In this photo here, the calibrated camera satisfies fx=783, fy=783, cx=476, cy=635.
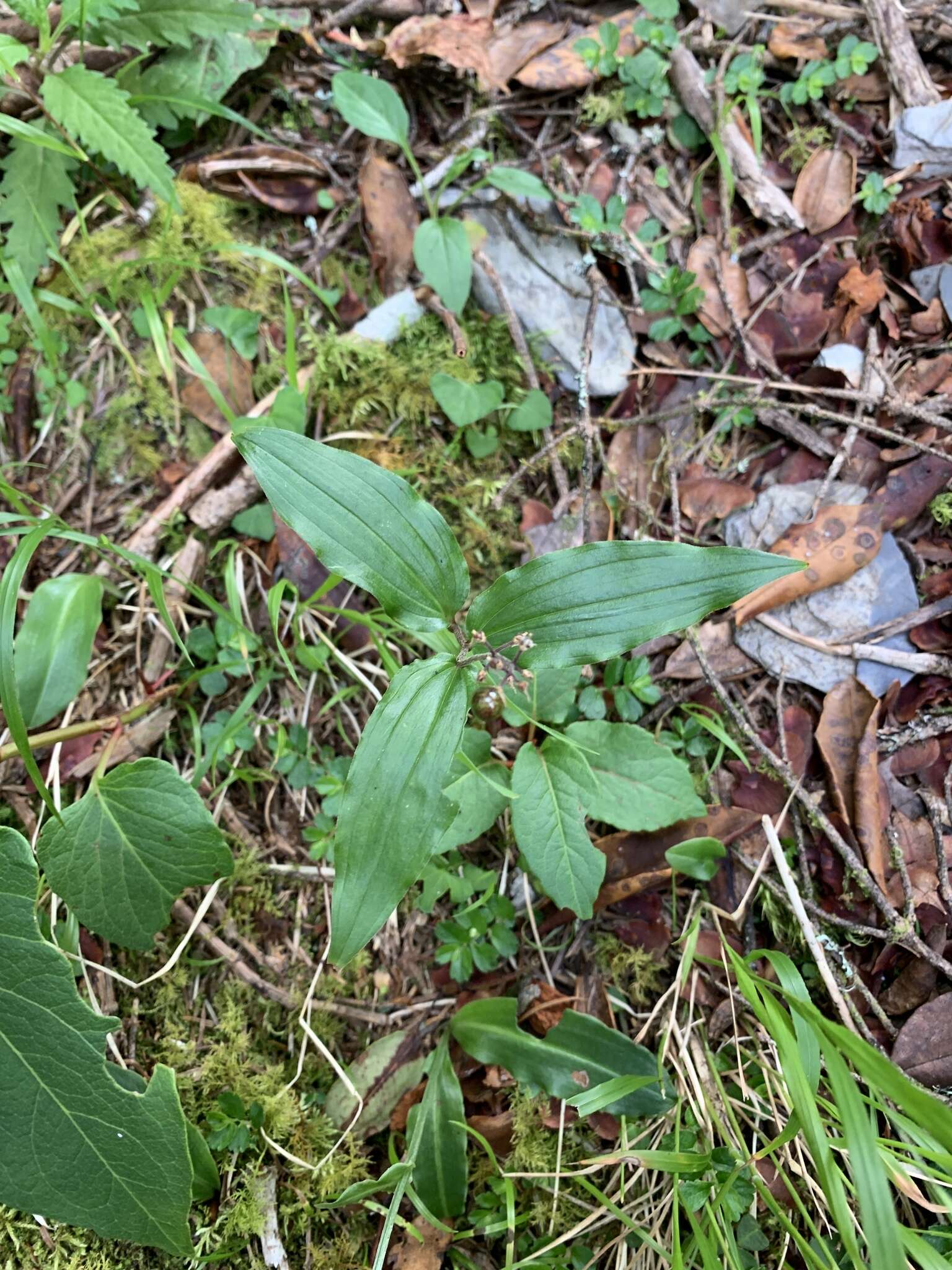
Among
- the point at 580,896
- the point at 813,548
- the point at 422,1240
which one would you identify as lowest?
the point at 422,1240

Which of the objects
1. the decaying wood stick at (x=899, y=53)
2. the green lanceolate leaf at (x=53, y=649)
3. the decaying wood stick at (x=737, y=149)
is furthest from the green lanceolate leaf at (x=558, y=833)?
the decaying wood stick at (x=899, y=53)

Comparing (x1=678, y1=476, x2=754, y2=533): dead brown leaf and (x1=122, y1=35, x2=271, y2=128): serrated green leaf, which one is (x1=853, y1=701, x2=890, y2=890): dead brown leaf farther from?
(x1=122, y1=35, x2=271, y2=128): serrated green leaf

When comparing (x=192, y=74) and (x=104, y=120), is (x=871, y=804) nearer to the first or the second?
(x=104, y=120)

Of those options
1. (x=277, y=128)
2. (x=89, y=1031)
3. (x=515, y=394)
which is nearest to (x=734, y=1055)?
(x=89, y=1031)

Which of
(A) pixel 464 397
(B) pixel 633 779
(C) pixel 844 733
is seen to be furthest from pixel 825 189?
(B) pixel 633 779

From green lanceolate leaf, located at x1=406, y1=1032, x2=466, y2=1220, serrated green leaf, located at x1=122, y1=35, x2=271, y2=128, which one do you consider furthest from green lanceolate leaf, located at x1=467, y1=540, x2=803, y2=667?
serrated green leaf, located at x1=122, y1=35, x2=271, y2=128

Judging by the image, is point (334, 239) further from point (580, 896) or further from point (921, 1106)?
point (921, 1106)
